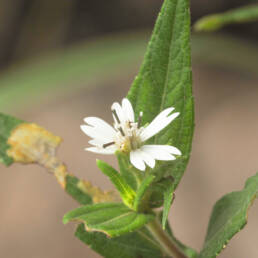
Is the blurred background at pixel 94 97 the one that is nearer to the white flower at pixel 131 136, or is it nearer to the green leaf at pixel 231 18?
the green leaf at pixel 231 18

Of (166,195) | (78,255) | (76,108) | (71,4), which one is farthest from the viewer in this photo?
(71,4)

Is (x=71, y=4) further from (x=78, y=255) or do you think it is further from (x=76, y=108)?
(x=78, y=255)

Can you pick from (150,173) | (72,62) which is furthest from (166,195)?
(72,62)

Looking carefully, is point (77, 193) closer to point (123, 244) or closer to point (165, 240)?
point (123, 244)

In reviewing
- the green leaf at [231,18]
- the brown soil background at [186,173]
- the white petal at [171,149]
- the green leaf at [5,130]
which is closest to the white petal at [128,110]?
the white petal at [171,149]

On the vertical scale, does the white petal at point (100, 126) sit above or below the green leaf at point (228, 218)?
above

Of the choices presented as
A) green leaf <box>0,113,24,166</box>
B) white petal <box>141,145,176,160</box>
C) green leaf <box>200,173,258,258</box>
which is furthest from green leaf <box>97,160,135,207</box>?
green leaf <box>0,113,24,166</box>
